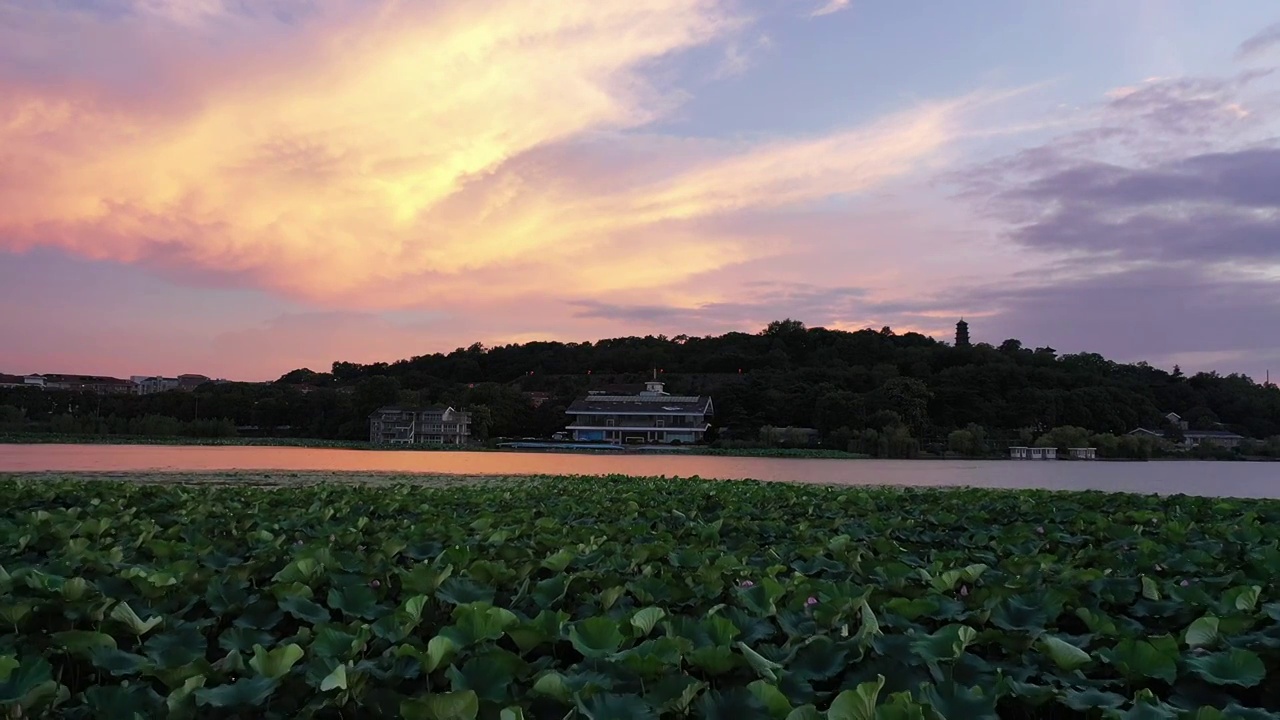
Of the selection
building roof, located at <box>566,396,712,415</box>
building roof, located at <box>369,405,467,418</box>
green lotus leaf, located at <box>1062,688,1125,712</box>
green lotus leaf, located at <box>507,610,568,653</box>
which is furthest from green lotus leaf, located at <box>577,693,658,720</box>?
building roof, located at <box>566,396,712,415</box>

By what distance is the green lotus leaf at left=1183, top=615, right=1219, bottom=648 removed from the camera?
261cm

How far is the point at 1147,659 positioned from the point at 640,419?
77.8 metres

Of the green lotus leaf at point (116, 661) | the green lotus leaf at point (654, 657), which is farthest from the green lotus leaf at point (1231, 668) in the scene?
the green lotus leaf at point (116, 661)

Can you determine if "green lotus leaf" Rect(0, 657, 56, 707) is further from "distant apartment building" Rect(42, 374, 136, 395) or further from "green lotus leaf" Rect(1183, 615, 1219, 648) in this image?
"distant apartment building" Rect(42, 374, 136, 395)

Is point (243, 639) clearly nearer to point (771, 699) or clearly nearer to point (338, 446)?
point (771, 699)

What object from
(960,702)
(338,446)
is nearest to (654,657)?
(960,702)

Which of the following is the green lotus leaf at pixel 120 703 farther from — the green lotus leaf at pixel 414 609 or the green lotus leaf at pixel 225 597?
the green lotus leaf at pixel 225 597

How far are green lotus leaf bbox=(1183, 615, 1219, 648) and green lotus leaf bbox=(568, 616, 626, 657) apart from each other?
5.55ft

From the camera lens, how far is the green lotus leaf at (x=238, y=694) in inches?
79.4

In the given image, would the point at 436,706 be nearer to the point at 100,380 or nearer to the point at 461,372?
the point at 461,372

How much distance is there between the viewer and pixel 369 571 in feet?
11.7

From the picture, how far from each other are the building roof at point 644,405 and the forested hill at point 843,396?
3.39 metres

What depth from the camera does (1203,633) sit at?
8.59 feet

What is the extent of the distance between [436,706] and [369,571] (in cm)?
185
